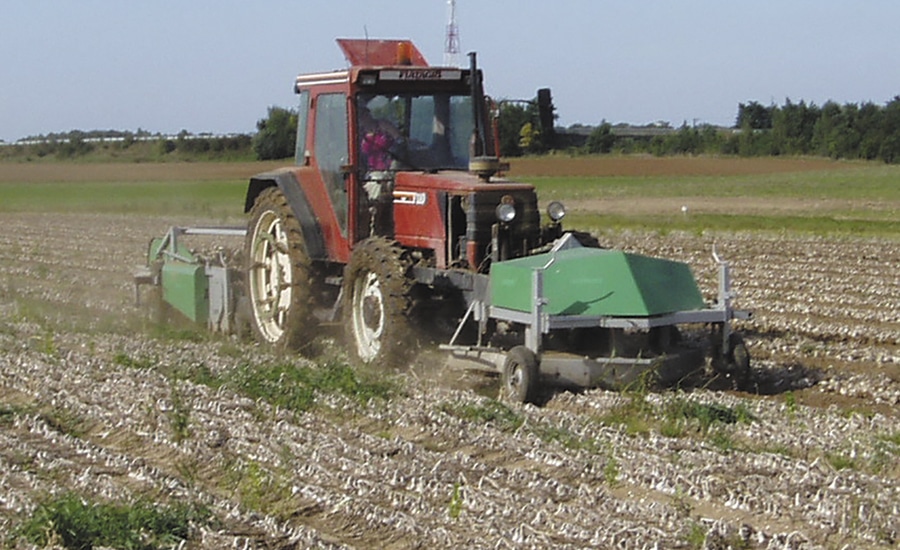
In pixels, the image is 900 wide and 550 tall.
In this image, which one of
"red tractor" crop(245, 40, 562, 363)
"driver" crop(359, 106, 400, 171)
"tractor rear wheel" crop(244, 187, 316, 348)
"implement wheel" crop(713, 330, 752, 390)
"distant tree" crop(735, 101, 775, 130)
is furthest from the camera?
"distant tree" crop(735, 101, 775, 130)

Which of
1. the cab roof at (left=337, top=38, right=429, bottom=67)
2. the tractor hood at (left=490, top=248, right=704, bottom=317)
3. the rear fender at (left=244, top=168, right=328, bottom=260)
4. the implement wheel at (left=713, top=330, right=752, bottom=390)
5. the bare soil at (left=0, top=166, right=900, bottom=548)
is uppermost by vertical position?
the cab roof at (left=337, top=38, right=429, bottom=67)

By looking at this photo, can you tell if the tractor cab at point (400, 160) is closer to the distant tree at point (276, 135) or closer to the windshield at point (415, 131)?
the windshield at point (415, 131)

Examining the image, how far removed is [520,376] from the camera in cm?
922

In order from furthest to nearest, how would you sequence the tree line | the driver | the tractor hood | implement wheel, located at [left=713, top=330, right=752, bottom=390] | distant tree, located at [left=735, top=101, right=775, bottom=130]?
distant tree, located at [left=735, top=101, right=775, bottom=130], the tree line, the driver, implement wheel, located at [left=713, top=330, right=752, bottom=390], the tractor hood

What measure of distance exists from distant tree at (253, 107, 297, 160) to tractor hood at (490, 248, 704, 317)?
14.0 ft

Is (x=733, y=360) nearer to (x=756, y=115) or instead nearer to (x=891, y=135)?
(x=891, y=135)

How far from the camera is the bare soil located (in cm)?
616

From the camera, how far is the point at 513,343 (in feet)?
33.8

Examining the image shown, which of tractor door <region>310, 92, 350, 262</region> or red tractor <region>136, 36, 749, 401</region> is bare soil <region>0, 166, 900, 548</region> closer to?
red tractor <region>136, 36, 749, 401</region>

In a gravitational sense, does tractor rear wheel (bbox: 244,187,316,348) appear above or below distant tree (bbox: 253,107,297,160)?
below

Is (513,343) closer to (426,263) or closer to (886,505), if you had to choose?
(426,263)

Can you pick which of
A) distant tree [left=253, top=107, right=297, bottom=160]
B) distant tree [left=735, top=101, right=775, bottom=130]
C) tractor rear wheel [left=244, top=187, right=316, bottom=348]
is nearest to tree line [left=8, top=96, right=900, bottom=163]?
distant tree [left=735, top=101, right=775, bottom=130]

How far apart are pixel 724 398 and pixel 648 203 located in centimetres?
2944

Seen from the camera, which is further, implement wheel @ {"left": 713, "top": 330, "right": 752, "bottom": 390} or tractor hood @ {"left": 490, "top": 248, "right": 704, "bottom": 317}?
implement wheel @ {"left": 713, "top": 330, "right": 752, "bottom": 390}
